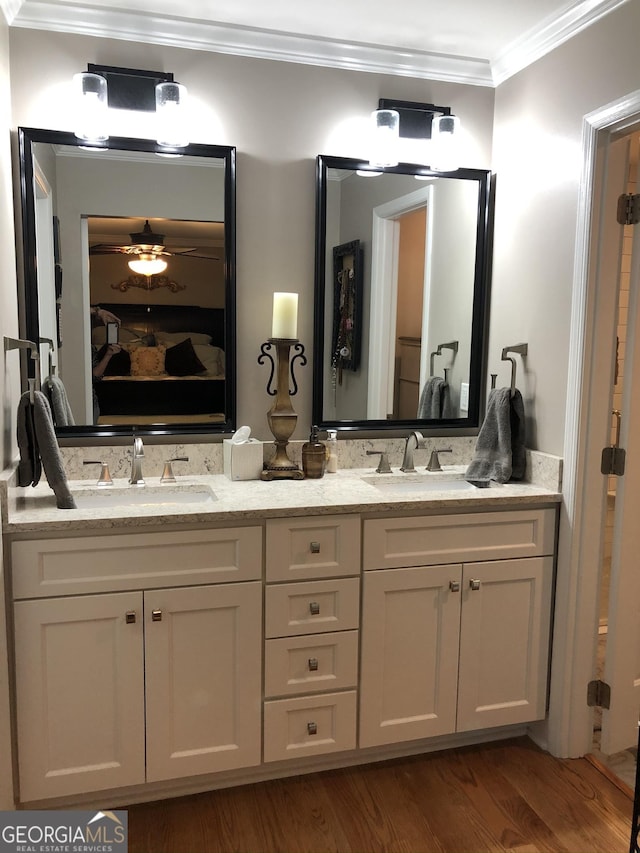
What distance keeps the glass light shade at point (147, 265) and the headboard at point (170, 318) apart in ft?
0.38

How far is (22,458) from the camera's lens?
206 cm

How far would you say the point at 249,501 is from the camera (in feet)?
7.07

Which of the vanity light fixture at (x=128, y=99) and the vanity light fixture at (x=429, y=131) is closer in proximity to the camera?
the vanity light fixture at (x=128, y=99)

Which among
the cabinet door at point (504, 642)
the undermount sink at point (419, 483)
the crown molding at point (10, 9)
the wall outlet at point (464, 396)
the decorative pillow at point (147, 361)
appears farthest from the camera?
the wall outlet at point (464, 396)

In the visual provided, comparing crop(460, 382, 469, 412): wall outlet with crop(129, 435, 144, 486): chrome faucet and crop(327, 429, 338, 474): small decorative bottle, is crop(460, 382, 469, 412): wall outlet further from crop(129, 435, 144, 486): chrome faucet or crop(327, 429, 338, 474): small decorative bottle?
crop(129, 435, 144, 486): chrome faucet

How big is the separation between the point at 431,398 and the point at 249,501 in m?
0.94

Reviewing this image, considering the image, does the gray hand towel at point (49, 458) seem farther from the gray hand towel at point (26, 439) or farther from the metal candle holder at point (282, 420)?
the metal candle holder at point (282, 420)

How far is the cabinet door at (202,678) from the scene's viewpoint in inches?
80.8

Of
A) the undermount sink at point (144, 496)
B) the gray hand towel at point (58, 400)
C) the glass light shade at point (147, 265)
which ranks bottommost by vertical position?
the undermount sink at point (144, 496)

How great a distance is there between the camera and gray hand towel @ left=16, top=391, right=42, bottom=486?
2.06 m

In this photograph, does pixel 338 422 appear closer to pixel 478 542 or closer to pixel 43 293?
pixel 478 542

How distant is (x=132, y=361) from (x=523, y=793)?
190 cm

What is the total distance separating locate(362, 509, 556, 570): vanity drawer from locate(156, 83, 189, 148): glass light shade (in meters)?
1.41

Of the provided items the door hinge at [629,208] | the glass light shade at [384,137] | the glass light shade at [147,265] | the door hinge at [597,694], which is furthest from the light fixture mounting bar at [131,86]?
the door hinge at [597,694]
